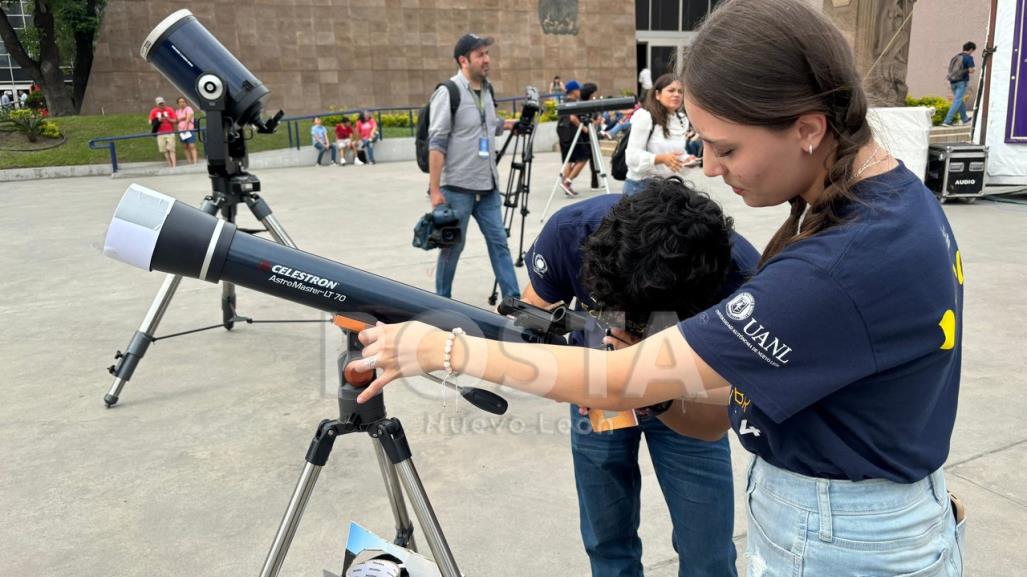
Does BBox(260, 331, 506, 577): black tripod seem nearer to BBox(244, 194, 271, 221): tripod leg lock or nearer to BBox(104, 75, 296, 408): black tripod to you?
BBox(104, 75, 296, 408): black tripod

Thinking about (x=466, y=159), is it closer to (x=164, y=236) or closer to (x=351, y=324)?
(x=351, y=324)

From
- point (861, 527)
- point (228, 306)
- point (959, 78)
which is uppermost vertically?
point (959, 78)

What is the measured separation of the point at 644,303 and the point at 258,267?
721 mm

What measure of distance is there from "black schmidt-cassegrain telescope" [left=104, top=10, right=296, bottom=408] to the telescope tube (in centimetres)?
235

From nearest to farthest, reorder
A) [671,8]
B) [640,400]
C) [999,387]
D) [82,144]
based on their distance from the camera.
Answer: [640,400]
[999,387]
[82,144]
[671,8]

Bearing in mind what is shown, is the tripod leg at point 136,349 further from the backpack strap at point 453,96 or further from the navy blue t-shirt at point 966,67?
the navy blue t-shirt at point 966,67

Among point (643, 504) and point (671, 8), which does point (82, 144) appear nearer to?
point (643, 504)

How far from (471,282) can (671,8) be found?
30.0 metres

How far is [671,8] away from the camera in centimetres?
3241

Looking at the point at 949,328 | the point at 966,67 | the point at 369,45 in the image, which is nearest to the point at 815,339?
the point at 949,328

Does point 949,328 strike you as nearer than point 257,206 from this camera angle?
Yes

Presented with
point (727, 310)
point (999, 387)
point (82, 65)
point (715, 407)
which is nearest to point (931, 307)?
point (727, 310)

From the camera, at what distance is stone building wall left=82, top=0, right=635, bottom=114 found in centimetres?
2344

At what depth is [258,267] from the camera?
135 cm
